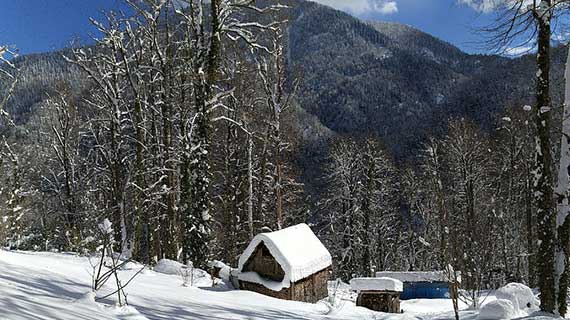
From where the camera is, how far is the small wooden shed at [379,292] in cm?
2069

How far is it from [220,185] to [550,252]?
19068 millimetres

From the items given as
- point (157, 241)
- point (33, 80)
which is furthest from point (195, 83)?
point (33, 80)

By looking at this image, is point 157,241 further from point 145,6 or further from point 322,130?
point 322,130

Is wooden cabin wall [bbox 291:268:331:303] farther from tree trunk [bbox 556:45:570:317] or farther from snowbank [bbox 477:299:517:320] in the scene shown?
tree trunk [bbox 556:45:570:317]

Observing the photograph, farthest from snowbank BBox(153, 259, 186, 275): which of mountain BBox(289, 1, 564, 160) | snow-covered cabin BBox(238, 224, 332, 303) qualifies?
mountain BBox(289, 1, 564, 160)

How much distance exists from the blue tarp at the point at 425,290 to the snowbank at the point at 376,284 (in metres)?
7.86

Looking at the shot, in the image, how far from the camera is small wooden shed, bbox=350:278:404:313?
67.9 ft

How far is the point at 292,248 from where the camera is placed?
1595cm

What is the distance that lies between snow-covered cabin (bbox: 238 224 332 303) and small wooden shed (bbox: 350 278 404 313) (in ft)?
14.7

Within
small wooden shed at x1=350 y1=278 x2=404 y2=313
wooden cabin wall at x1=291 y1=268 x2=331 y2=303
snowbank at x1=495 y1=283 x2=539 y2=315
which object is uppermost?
snowbank at x1=495 y1=283 x2=539 y2=315

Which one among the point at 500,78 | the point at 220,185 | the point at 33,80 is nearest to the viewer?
the point at 220,185

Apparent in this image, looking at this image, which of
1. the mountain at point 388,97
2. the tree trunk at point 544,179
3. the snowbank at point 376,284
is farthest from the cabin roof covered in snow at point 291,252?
the mountain at point 388,97

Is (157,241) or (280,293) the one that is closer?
(280,293)

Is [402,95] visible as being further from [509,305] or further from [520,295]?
[509,305]
